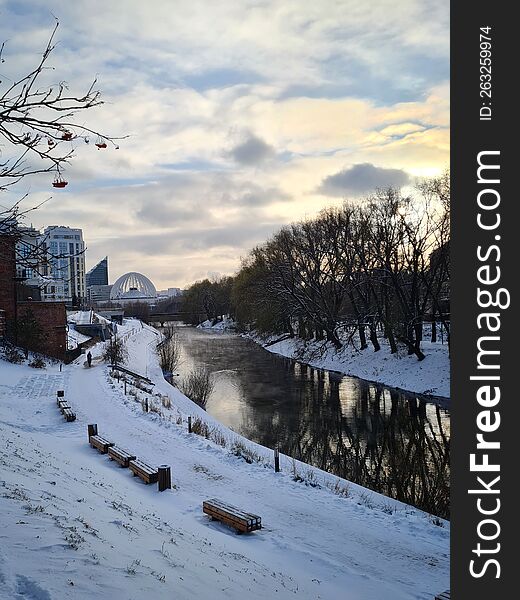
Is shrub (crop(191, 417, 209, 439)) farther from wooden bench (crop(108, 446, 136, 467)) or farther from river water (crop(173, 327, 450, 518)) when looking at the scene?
wooden bench (crop(108, 446, 136, 467))

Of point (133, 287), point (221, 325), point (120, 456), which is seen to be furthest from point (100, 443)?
point (133, 287)

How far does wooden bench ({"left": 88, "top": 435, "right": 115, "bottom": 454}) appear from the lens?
13602 mm

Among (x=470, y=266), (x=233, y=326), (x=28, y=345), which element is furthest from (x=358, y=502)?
(x=233, y=326)

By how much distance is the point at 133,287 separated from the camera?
616 ft

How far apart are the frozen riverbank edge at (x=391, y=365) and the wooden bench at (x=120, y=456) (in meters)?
15.5

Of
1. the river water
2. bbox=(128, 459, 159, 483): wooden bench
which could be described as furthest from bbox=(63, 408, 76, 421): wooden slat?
the river water

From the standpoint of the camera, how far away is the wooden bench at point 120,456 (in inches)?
491

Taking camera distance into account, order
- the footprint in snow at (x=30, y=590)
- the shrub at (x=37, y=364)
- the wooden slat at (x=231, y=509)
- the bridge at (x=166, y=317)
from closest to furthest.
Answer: the footprint in snow at (x=30, y=590) < the wooden slat at (x=231, y=509) < the shrub at (x=37, y=364) < the bridge at (x=166, y=317)

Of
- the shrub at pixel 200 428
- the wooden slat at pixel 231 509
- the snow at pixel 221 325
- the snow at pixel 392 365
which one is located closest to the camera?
the wooden slat at pixel 231 509

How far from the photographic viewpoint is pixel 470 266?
188 inches

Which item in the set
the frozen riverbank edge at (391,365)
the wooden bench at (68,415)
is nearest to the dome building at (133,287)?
the frozen riverbank edge at (391,365)

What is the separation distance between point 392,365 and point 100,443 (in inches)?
836

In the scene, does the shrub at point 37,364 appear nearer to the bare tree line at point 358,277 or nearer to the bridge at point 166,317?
the bare tree line at point 358,277

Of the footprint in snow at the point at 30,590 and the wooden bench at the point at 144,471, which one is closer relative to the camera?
the footprint in snow at the point at 30,590
